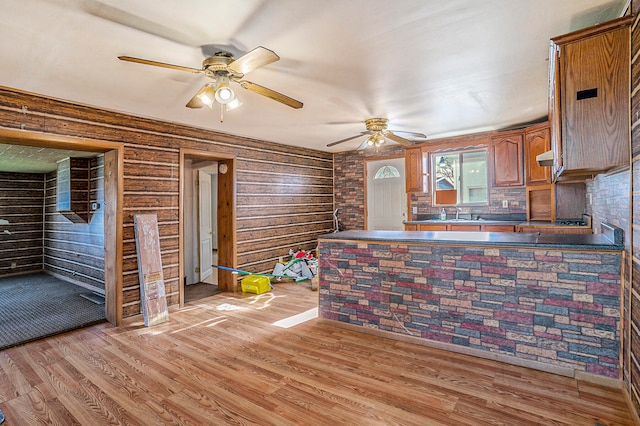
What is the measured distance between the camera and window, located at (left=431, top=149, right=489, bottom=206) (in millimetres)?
5777

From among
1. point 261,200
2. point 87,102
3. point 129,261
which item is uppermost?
point 87,102

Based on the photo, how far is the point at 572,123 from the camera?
214cm

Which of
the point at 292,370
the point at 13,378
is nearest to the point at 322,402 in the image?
the point at 292,370

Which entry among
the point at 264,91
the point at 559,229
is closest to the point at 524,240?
the point at 559,229

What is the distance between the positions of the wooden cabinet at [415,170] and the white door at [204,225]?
3.82m

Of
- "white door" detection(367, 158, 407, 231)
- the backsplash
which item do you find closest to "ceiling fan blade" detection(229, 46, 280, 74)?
the backsplash

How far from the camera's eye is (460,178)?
19.6 feet

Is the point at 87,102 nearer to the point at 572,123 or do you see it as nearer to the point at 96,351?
the point at 96,351

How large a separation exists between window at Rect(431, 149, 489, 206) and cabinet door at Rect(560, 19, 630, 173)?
373cm

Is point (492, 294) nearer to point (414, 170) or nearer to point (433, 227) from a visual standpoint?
point (433, 227)

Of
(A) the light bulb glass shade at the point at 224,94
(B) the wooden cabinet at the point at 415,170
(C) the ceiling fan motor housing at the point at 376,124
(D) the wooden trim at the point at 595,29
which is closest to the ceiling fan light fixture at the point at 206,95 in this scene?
(A) the light bulb glass shade at the point at 224,94

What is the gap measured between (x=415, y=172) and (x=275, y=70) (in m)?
4.01

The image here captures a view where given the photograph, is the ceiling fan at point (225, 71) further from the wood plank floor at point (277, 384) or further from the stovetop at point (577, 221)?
the stovetop at point (577, 221)

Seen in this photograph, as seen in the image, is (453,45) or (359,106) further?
(359,106)
